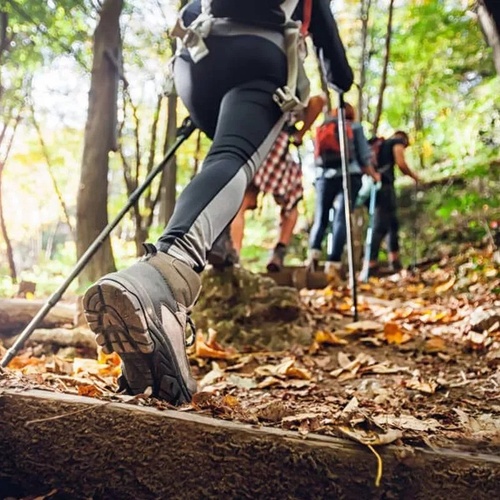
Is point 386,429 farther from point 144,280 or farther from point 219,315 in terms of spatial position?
point 219,315

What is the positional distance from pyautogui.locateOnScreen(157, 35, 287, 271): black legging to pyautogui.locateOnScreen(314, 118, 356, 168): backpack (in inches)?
159

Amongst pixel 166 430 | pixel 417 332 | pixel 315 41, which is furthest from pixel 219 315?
pixel 166 430

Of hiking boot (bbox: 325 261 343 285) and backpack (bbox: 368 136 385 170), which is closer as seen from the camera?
hiking boot (bbox: 325 261 343 285)

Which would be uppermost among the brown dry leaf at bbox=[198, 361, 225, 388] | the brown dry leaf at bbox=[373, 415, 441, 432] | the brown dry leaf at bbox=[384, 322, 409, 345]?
the brown dry leaf at bbox=[384, 322, 409, 345]

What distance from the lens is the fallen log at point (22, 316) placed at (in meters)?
3.14

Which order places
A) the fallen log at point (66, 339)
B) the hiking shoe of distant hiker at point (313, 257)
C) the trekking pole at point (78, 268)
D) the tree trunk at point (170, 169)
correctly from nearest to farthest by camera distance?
the trekking pole at point (78, 268)
the fallen log at point (66, 339)
the hiking shoe of distant hiker at point (313, 257)
the tree trunk at point (170, 169)

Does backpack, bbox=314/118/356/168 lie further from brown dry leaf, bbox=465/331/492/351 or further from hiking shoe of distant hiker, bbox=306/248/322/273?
brown dry leaf, bbox=465/331/492/351

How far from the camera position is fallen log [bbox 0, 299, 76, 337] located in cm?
314

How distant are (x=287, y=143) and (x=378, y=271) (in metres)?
3.53

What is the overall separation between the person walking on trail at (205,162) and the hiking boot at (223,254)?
1.13 m

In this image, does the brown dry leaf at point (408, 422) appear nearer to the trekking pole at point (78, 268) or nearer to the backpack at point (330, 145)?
the trekking pole at point (78, 268)

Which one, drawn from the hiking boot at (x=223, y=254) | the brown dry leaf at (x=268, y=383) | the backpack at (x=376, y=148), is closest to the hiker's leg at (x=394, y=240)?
the backpack at (x=376, y=148)

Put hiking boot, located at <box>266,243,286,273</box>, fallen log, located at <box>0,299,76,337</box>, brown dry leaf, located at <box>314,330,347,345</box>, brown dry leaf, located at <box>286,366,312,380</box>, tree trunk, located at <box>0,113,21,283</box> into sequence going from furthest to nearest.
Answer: tree trunk, located at <box>0,113,21,283</box> < hiking boot, located at <box>266,243,286,273</box> < fallen log, located at <box>0,299,76,337</box> < brown dry leaf, located at <box>314,330,347,345</box> < brown dry leaf, located at <box>286,366,312,380</box>

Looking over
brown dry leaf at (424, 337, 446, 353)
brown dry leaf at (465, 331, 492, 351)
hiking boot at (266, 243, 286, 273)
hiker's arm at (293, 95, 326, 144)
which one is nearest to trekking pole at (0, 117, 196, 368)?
brown dry leaf at (424, 337, 446, 353)
